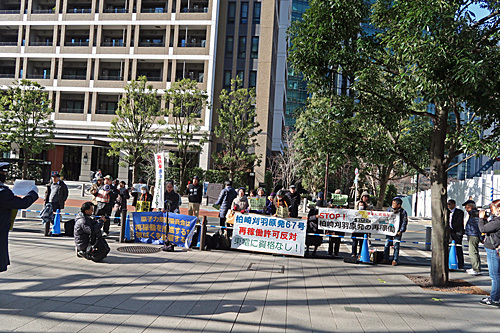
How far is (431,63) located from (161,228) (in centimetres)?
848

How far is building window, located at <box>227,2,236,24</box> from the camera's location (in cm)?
3984

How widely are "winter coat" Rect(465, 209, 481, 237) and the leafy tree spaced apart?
7.85 feet

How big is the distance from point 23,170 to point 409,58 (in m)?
33.2

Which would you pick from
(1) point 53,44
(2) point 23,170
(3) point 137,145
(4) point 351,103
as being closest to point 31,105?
(2) point 23,170

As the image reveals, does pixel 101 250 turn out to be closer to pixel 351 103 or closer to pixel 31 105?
pixel 351 103

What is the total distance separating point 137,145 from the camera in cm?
2998

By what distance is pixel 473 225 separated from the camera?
10.4m

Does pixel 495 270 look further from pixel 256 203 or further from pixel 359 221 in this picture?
pixel 256 203

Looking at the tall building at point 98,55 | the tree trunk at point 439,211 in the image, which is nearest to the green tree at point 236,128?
the tall building at point 98,55

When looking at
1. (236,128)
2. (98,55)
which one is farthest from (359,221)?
(98,55)

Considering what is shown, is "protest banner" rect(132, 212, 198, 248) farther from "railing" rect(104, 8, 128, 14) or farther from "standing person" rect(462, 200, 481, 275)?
"railing" rect(104, 8, 128, 14)

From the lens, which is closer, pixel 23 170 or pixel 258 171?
pixel 23 170

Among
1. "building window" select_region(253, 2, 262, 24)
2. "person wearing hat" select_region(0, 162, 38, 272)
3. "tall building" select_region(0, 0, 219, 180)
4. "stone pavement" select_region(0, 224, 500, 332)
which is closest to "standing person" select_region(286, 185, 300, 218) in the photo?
"stone pavement" select_region(0, 224, 500, 332)

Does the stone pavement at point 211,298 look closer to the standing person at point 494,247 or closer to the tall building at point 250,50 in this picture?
the standing person at point 494,247
